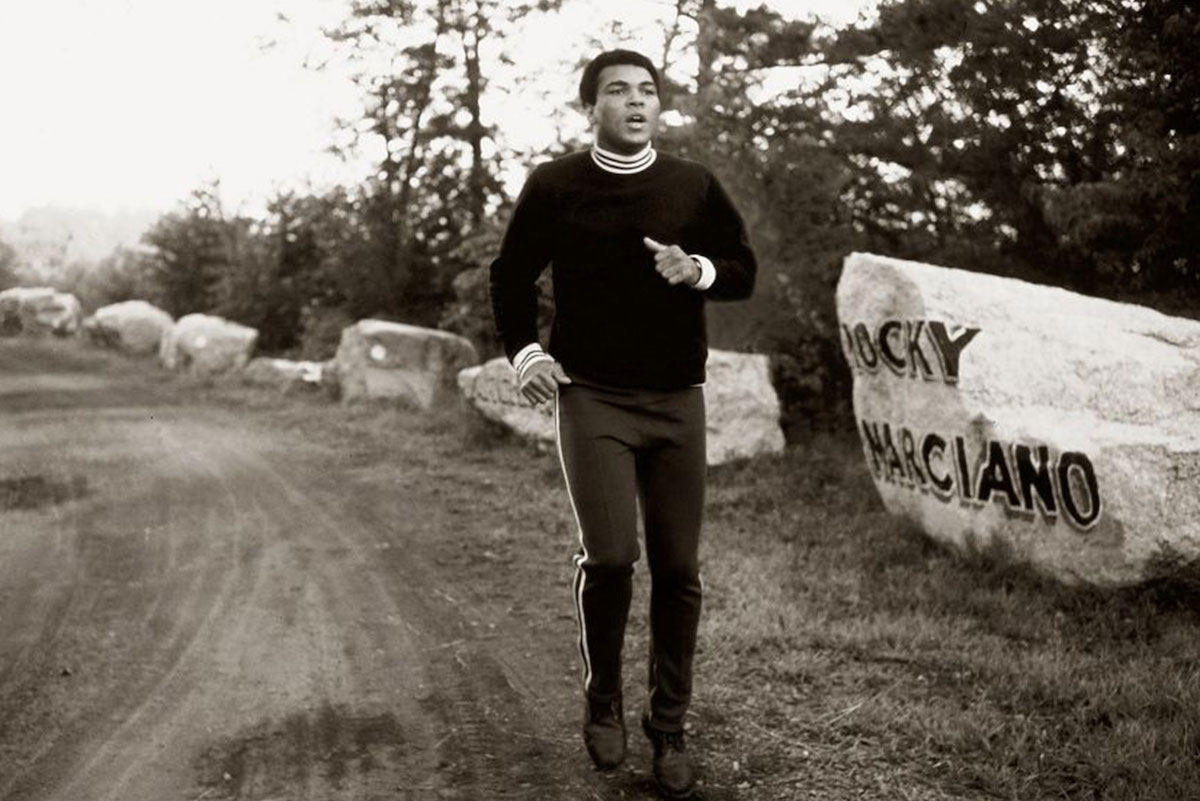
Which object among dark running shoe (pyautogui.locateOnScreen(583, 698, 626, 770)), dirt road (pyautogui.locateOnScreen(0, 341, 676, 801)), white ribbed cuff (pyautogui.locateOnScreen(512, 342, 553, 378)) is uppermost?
white ribbed cuff (pyautogui.locateOnScreen(512, 342, 553, 378))

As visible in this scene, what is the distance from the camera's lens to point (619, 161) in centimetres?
335

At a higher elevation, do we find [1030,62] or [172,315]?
[1030,62]

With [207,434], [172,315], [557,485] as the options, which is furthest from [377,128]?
[557,485]

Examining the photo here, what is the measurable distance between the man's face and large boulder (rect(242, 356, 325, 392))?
11.7m

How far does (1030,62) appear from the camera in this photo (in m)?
8.80

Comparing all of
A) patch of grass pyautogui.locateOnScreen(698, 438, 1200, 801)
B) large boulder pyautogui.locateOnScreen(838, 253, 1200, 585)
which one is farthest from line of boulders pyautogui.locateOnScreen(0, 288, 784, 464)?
patch of grass pyautogui.locateOnScreen(698, 438, 1200, 801)

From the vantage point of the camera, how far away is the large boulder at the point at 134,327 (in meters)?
20.7

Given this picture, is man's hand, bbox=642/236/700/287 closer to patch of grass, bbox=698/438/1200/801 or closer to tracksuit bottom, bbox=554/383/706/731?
tracksuit bottom, bbox=554/383/706/731

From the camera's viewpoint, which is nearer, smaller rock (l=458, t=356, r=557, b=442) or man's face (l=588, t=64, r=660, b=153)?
man's face (l=588, t=64, r=660, b=153)

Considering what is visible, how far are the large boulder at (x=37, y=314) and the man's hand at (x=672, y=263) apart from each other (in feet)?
81.7

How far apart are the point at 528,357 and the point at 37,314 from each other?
2549 cm

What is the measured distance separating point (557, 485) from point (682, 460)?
5.17m

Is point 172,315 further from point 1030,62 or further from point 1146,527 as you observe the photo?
point 1146,527

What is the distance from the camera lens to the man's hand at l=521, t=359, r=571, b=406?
3.27 m
